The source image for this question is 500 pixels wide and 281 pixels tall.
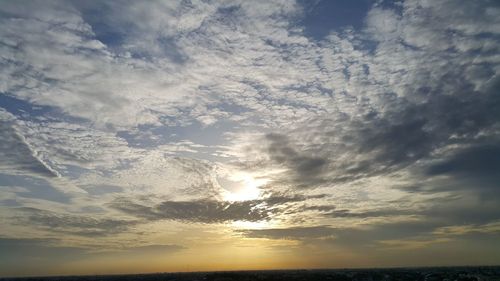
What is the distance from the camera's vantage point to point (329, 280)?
403 feet

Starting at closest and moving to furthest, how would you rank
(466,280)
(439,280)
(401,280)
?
1. (466,280)
2. (439,280)
3. (401,280)

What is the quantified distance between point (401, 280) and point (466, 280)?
23003 millimetres

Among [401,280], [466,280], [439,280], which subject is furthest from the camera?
[401,280]

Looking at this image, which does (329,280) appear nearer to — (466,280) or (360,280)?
(360,280)

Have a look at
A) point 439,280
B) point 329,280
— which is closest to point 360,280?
point 329,280

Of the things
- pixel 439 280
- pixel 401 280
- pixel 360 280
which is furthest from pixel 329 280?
pixel 439 280

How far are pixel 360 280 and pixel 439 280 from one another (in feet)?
75.3

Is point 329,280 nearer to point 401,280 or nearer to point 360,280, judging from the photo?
point 360,280

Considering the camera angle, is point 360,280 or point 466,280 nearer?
point 466,280

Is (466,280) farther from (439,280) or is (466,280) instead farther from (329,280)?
(329,280)

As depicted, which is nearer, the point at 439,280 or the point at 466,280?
the point at 466,280

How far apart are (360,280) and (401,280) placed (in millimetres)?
15116

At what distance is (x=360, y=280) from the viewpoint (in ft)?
401

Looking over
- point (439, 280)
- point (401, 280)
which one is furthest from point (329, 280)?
point (439, 280)
